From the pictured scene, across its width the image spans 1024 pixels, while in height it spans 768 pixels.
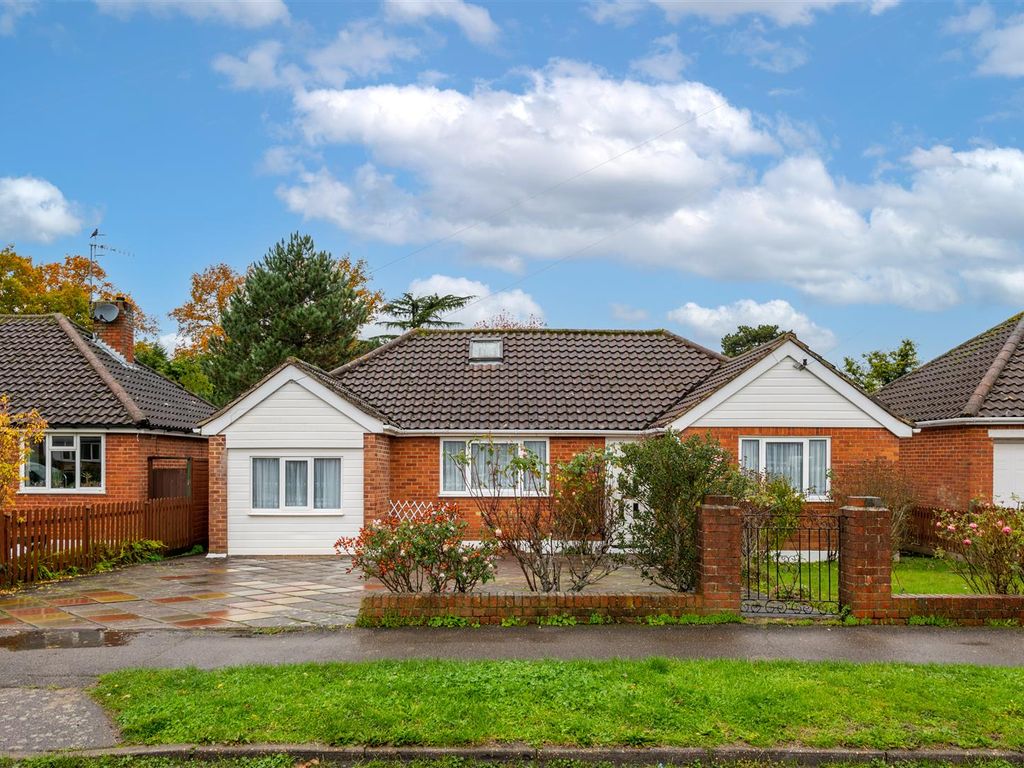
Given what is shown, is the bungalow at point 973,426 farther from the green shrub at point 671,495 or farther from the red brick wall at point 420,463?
the green shrub at point 671,495

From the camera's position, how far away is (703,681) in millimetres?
7363

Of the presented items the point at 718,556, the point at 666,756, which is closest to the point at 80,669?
the point at 666,756

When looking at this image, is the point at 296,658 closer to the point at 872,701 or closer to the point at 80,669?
the point at 80,669

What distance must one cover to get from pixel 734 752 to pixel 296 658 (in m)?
4.57

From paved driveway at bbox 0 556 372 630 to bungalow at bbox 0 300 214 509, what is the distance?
3.85m

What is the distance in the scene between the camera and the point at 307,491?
18.7m

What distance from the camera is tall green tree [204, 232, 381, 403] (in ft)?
114

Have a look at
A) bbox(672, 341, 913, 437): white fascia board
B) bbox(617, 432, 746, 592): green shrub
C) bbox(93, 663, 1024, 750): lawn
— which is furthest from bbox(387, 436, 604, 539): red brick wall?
bbox(93, 663, 1024, 750): lawn

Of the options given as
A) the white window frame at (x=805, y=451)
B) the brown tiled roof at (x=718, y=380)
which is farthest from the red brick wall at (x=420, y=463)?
the white window frame at (x=805, y=451)

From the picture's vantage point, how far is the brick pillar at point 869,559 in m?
10.1

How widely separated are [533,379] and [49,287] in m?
32.8

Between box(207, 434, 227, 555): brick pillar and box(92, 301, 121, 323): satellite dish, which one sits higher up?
box(92, 301, 121, 323): satellite dish

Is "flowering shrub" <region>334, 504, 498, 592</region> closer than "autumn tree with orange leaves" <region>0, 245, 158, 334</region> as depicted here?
Yes

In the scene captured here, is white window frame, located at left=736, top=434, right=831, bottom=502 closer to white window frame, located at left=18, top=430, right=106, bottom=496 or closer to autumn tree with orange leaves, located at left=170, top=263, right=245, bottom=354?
white window frame, located at left=18, top=430, right=106, bottom=496
